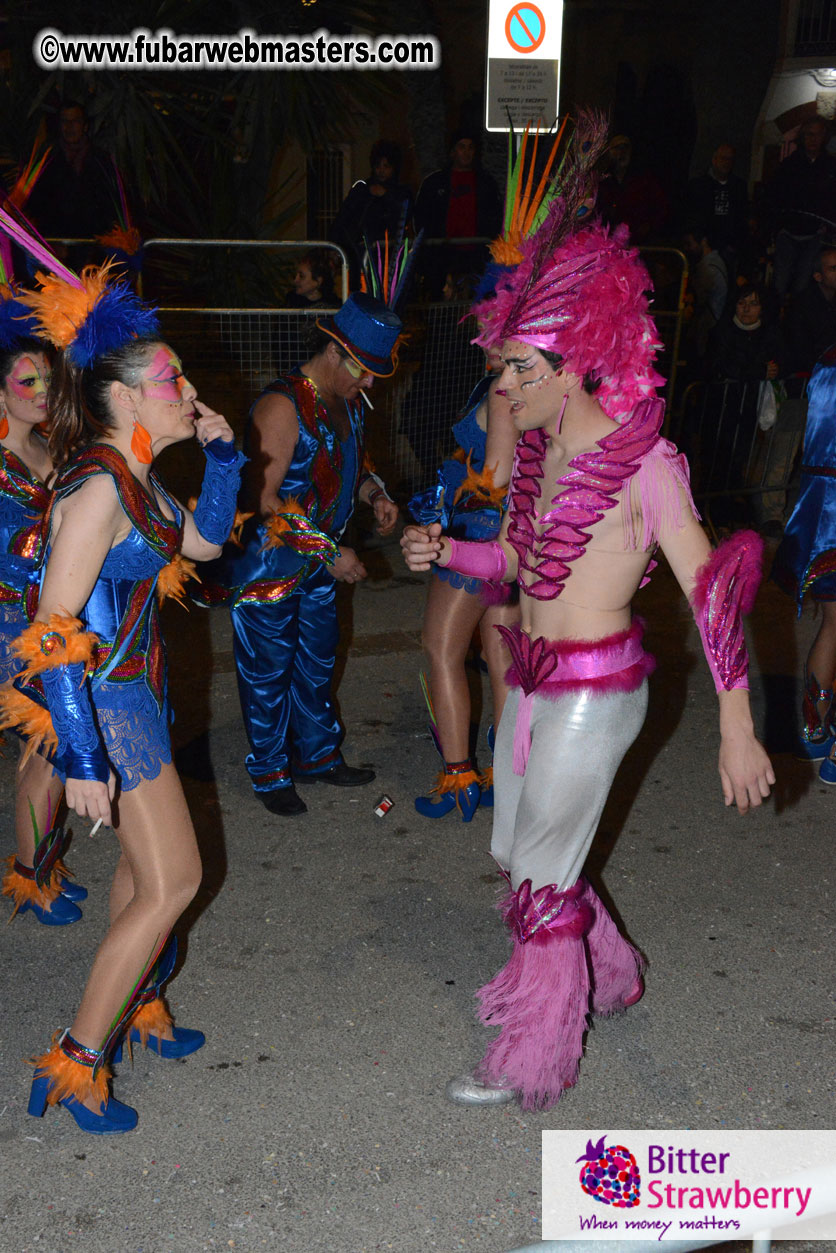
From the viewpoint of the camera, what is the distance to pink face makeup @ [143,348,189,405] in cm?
282

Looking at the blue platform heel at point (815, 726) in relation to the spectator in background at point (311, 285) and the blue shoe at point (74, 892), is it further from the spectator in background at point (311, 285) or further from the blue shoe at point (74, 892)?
the spectator in background at point (311, 285)

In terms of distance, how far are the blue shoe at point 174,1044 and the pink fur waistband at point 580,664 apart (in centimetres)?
139

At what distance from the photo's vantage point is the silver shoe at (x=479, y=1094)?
3119 mm

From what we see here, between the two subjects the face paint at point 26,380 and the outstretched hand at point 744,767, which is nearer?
the outstretched hand at point 744,767

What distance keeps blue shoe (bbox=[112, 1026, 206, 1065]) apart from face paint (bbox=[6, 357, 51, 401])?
1.99 meters

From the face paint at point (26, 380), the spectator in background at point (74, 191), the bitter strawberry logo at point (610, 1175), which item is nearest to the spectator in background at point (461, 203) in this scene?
the spectator in background at point (74, 191)

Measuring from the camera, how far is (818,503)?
4.97 m

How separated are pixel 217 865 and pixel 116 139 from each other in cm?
659

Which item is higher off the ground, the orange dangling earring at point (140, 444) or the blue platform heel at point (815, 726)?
the orange dangling earring at point (140, 444)

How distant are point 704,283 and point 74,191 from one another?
4852mm

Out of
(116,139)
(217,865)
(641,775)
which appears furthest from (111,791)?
(116,139)

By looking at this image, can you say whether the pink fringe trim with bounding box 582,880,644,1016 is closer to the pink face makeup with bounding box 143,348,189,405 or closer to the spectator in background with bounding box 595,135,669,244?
the pink face makeup with bounding box 143,348,189,405

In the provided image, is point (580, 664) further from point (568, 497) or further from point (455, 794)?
point (455, 794)

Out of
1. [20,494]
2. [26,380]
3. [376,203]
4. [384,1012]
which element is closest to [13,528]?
[20,494]
